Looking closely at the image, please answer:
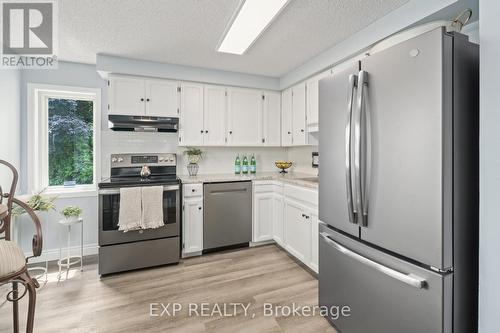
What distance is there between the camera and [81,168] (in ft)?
10.3

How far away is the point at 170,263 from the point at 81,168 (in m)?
1.74

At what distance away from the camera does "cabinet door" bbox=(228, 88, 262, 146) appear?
3.44 metres

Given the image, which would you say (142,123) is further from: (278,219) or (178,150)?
(278,219)

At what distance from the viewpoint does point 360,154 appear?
1408mm

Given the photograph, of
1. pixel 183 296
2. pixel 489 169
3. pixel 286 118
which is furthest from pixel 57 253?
pixel 489 169

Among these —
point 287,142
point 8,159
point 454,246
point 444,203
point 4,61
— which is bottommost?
point 454,246

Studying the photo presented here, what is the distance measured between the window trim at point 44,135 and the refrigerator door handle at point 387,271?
2.98 metres

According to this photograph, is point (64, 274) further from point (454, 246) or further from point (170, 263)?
point (454, 246)

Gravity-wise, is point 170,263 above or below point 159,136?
below

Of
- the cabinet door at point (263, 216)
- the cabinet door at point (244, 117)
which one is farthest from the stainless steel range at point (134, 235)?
the cabinet door at point (244, 117)

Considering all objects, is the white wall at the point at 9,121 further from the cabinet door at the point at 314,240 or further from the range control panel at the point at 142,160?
the cabinet door at the point at 314,240

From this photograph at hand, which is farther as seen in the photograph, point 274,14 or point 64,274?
point 64,274

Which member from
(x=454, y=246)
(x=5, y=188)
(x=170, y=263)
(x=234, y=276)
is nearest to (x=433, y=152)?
(x=454, y=246)

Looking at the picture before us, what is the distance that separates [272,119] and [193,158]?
1.33 m
